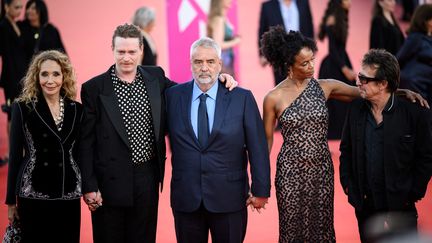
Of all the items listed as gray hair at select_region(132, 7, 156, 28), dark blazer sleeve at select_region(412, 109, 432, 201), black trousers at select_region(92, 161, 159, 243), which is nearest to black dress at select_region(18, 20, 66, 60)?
gray hair at select_region(132, 7, 156, 28)

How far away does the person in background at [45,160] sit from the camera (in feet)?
13.7

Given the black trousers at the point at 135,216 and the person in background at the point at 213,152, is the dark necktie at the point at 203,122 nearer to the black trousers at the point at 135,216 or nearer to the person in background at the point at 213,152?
the person in background at the point at 213,152

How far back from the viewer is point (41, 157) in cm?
418

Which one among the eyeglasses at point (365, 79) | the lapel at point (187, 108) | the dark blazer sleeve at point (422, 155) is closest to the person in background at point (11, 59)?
the lapel at point (187, 108)

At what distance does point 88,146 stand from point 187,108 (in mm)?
598

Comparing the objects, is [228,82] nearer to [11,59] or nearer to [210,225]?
[210,225]

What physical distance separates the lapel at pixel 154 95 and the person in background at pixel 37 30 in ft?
14.8

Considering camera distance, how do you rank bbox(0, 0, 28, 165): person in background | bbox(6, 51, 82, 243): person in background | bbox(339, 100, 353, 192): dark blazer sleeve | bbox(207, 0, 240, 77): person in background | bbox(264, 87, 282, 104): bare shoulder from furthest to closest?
bbox(207, 0, 240, 77): person in background, bbox(0, 0, 28, 165): person in background, bbox(264, 87, 282, 104): bare shoulder, bbox(339, 100, 353, 192): dark blazer sleeve, bbox(6, 51, 82, 243): person in background

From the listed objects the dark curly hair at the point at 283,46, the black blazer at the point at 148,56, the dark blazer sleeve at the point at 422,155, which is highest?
the black blazer at the point at 148,56

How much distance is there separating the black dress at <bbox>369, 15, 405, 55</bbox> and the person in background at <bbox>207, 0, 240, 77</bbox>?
2.13 m

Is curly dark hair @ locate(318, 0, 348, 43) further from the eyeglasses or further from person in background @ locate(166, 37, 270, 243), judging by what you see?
person in background @ locate(166, 37, 270, 243)

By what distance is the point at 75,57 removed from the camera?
9.58 meters

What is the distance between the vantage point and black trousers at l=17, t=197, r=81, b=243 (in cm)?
421

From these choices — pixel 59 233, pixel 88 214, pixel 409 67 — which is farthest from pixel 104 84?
pixel 409 67
